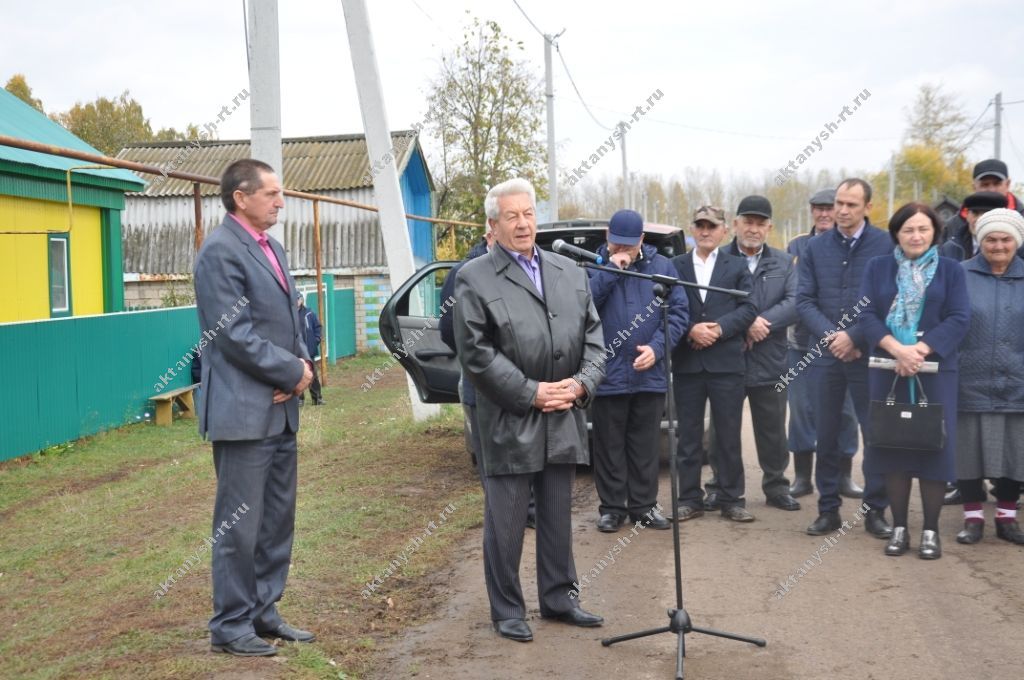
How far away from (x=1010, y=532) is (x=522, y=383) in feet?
12.3

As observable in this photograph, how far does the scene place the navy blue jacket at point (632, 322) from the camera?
7352 mm

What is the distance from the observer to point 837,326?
7453 mm

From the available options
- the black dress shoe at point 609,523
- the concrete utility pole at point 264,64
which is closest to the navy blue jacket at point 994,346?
the black dress shoe at point 609,523

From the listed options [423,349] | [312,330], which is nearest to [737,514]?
[423,349]

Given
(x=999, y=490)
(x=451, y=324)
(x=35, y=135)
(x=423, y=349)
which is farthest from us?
(x=35, y=135)

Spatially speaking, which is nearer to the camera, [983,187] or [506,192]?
[506,192]

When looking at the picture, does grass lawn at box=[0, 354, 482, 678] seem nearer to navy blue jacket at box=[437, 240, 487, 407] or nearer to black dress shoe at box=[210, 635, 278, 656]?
black dress shoe at box=[210, 635, 278, 656]

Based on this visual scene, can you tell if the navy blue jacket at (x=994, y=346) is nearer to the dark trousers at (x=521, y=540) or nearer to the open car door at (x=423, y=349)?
the dark trousers at (x=521, y=540)

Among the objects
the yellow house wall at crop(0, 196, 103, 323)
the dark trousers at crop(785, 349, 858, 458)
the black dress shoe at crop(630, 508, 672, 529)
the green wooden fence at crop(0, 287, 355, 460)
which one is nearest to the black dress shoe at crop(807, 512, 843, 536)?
the black dress shoe at crop(630, 508, 672, 529)

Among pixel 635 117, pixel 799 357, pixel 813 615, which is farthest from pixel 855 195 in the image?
pixel 635 117

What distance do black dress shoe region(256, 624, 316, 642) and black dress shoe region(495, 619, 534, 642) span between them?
34.9 inches

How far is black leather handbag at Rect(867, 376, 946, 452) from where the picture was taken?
6.55 meters

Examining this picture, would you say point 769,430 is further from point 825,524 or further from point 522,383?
point 522,383

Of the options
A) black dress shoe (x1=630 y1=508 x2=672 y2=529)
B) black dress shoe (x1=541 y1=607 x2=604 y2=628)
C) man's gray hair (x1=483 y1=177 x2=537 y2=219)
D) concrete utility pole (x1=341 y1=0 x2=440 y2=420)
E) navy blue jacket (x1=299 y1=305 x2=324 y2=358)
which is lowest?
black dress shoe (x1=541 y1=607 x2=604 y2=628)
